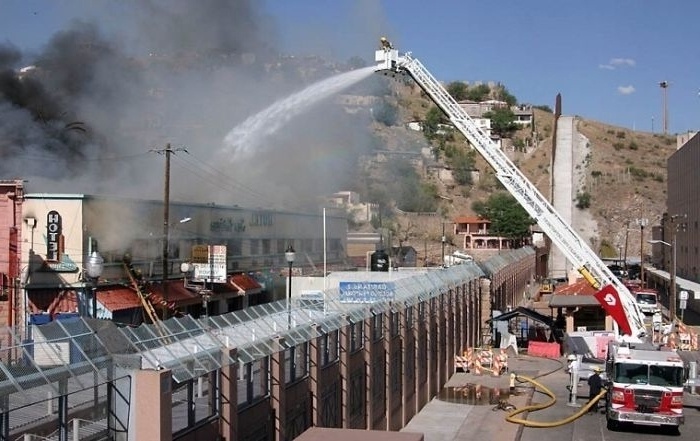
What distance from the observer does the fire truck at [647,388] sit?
69.2 feet

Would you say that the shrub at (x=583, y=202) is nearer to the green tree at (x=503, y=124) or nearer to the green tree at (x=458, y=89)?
the green tree at (x=503, y=124)

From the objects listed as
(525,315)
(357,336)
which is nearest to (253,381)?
(357,336)

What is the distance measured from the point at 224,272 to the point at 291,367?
17.3 metres

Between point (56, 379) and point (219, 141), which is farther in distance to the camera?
point (219, 141)

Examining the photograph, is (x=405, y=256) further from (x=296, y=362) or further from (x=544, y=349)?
(x=296, y=362)

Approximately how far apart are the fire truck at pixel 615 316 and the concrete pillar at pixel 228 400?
12.2 m

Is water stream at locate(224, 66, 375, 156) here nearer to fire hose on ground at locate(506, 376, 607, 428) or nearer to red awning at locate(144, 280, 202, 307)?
red awning at locate(144, 280, 202, 307)

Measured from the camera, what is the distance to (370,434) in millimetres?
9742

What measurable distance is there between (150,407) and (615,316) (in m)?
22.3

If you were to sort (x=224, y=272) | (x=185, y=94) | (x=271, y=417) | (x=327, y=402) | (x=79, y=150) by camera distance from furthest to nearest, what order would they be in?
(x=185, y=94)
(x=79, y=150)
(x=224, y=272)
(x=327, y=402)
(x=271, y=417)

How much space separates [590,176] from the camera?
12381cm

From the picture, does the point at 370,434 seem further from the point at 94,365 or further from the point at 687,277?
the point at 687,277

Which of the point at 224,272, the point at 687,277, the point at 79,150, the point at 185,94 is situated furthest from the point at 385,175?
the point at 224,272

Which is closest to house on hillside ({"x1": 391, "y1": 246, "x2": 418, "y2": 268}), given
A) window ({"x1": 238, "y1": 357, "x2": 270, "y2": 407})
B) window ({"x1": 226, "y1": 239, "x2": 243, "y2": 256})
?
window ({"x1": 226, "y1": 239, "x2": 243, "y2": 256})
